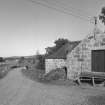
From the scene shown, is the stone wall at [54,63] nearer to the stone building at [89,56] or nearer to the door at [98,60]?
the stone building at [89,56]

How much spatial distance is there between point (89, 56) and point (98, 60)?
99 cm

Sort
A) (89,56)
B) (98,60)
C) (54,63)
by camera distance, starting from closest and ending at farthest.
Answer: (98,60), (89,56), (54,63)

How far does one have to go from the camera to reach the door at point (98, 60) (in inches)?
436

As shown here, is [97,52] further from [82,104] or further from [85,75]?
[82,104]

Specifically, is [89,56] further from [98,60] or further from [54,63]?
[54,63]

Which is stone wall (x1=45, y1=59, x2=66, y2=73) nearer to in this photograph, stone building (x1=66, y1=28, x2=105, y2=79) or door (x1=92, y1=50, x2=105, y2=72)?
stone building (x1=66, y1=28, x2=105, y2=79)

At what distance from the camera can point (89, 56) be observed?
11719mm

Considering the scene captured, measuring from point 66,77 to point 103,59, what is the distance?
472 cm

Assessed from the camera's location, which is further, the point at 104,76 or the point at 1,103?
the point at 104,76

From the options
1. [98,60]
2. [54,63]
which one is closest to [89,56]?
[98,60]

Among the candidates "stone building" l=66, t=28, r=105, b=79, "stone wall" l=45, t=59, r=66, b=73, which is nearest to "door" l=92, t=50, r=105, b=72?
"stone building" l=66, t=28, r=105, b=79

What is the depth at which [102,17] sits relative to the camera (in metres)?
19.0

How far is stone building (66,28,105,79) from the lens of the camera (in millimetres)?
11180

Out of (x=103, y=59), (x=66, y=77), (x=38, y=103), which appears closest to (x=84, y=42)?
(x=103, y=59)
